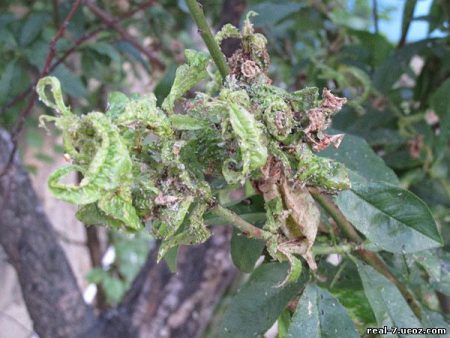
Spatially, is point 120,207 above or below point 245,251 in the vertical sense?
above

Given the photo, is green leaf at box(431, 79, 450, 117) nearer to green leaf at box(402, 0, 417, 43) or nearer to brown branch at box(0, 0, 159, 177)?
green leaf at box(402, 0, 417, 43)

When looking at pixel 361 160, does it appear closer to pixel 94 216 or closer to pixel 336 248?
pixel 336 248

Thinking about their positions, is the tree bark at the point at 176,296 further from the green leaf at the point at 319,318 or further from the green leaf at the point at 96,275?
the green leaf at the point at 319,318

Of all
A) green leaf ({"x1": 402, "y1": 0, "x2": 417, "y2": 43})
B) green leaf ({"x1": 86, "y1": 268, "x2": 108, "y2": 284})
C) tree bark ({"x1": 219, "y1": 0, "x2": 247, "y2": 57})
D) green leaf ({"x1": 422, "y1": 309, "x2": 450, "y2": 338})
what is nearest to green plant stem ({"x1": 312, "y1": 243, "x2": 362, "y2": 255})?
green leaf ({"x1": 422, "y1": 309, "x2": 450, "y2": 338})

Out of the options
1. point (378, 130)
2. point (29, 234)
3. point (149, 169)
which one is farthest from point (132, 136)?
point (29, 234)

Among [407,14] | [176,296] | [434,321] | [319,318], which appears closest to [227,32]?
[319,318]

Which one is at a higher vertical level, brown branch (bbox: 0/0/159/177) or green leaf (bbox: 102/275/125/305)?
brown branch (bbox: 0/0/159/177)
